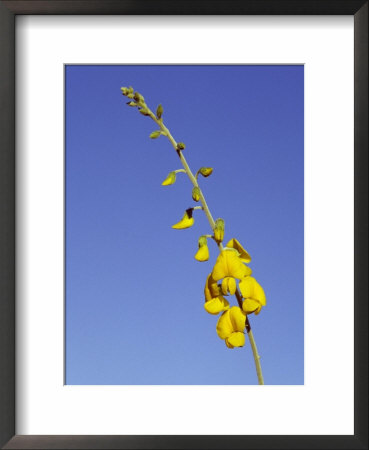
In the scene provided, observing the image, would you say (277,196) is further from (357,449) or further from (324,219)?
(357,449)

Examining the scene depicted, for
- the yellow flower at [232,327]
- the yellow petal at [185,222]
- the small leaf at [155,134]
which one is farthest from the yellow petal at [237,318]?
the small leaf at [155,134]

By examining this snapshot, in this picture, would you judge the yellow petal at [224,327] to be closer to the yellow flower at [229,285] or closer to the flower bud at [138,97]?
the yellow flower at [229,285]

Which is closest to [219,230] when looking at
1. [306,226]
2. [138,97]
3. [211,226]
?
[211,226]

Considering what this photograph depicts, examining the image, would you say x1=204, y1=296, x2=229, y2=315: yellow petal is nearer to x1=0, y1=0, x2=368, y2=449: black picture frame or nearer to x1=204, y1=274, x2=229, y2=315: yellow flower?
x1=204, y1=274, x2=229, y2=315: yellow flower

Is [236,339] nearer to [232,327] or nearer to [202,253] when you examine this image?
[232,327]

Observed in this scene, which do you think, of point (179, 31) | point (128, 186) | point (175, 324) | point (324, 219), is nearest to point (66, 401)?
point (175, 324)

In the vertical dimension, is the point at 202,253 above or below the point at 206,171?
below

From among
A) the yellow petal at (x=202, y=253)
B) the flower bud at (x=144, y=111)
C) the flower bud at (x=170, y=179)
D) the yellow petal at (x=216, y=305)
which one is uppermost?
the flower bud at (x=144, y=111)

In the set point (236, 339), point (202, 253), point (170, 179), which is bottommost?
point (236, 339)
